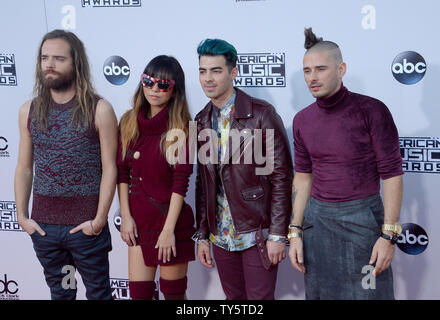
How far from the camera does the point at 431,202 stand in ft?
10.7

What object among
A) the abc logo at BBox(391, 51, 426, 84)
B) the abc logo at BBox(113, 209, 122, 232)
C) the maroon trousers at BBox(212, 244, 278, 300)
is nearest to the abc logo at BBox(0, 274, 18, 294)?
the abc logo at BBox(113, 209, 122, 232)

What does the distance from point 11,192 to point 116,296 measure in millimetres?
1188

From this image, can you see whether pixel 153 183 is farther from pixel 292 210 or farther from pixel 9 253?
pixel 9 253

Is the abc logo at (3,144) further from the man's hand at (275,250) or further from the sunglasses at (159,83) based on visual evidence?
the man's hand at (275,250)

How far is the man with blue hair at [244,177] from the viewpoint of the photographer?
274 centimetres

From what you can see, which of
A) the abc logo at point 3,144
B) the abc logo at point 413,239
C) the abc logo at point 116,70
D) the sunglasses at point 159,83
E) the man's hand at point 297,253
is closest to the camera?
the man's hand at point 297,253

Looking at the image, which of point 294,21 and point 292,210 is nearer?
point 292,210

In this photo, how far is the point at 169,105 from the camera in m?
2.91

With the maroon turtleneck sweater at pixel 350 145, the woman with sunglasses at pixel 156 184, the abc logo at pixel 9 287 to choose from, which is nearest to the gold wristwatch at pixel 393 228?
the maroon turtleneck sweater at pixel 350 145

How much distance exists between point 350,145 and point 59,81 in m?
1.72

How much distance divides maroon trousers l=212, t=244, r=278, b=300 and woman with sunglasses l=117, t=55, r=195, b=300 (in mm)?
221

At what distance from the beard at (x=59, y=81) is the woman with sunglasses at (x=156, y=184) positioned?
1.32 ft

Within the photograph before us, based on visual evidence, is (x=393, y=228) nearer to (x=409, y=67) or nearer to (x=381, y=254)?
(x=381, y=254)
